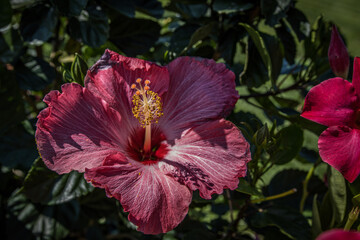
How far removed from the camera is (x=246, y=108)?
6.07 feet

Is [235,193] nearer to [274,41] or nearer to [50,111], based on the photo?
[274,41]

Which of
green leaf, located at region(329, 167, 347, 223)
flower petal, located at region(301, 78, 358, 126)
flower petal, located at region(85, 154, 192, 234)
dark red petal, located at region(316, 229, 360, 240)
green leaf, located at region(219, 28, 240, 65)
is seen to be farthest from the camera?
green leaf, located at region(219, 28, 240, 65)

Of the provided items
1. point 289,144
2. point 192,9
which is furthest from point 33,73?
point 289,144

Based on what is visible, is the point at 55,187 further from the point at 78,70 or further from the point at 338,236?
the point at 338,236

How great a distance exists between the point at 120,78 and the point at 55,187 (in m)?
0.54

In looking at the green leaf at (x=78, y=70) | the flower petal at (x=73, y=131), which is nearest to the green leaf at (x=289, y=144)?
the flower petal at (x=73, y=131)

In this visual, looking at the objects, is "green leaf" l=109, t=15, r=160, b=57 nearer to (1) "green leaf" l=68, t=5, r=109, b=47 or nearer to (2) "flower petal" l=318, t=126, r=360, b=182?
(1) "green leaf" l=68, t=5, r=109, b=47

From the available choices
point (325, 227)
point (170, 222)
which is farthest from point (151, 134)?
point (325, 227)

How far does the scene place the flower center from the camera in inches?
49.3

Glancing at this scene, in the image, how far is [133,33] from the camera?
1803mm

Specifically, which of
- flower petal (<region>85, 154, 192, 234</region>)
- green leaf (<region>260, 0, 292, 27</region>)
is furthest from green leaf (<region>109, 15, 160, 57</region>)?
flower petal (<region>85, 154, 192, 234</region>)

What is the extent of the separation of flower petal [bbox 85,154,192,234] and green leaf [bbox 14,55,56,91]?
0.76 metres

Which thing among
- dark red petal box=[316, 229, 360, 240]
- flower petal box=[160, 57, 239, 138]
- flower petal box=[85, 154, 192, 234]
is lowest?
flower petal box=[85, 154, 192, 234]

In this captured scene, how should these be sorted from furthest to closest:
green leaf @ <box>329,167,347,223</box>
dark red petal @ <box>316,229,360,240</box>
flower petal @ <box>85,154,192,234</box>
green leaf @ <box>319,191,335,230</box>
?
green leaf @ <box>319,191,335,230</box> < green leaf @ <box>329,167,347,223</box> < flower petal @ <box>85,154,192,234</box> < dark red petal @ <box>316,229,360,240</box>
